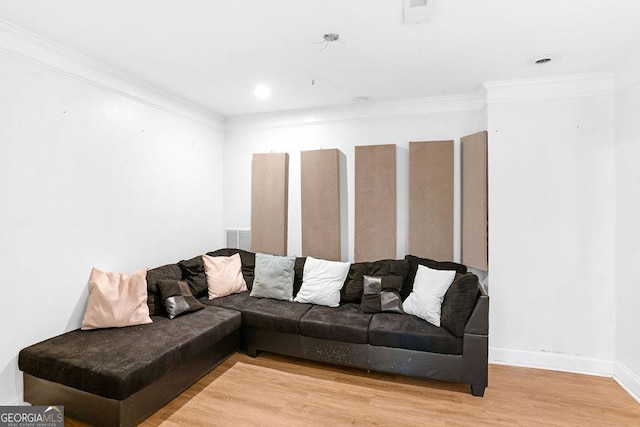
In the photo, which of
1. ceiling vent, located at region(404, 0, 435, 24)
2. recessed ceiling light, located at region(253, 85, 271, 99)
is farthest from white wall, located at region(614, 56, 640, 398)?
recessed ceiling light, located at region(253, 85, 271, 99)

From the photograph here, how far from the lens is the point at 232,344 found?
122 inches

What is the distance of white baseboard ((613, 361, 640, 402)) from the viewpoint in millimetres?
2544

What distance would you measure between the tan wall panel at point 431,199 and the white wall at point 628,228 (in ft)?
4.56

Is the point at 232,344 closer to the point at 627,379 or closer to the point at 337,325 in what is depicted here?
the point at 337,325

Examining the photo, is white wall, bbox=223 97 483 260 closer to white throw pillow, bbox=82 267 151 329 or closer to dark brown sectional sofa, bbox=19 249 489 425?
dark brown sectional sofa, bbox=19 249 489 425

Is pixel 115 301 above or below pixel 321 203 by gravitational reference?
below

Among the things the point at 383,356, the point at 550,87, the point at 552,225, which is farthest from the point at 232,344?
the point at 550,87

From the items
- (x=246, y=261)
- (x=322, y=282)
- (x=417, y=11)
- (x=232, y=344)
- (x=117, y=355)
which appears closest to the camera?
(x=417, y=11)

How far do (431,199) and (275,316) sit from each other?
2.07 m

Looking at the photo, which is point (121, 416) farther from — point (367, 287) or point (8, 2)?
point (8, 2)

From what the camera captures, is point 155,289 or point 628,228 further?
point 155,289

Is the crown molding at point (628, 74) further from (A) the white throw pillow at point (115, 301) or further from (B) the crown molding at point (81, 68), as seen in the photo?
(A) the white throw pillow at point (115, 301)

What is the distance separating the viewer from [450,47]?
2434 mm

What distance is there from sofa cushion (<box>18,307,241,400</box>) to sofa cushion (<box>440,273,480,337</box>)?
6.53 ft
